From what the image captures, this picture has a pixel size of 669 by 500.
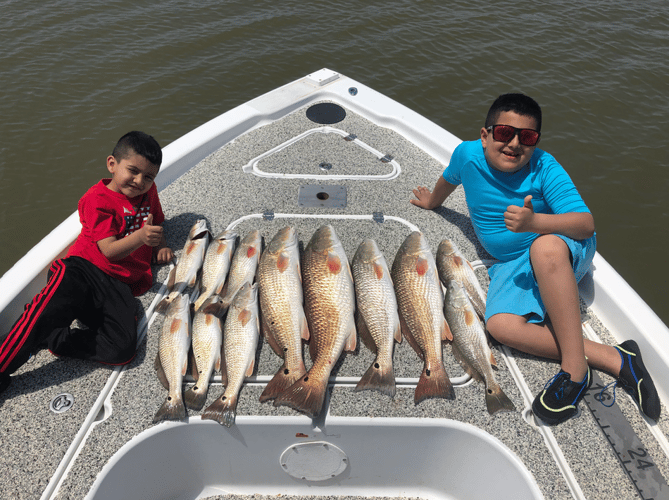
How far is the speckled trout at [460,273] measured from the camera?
2.45m

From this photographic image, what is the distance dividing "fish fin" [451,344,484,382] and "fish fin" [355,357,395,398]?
0.40 metres

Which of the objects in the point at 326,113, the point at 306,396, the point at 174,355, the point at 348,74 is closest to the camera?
the point at 306,396

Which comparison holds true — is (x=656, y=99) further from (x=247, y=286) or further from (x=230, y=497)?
(x=230, y=497)

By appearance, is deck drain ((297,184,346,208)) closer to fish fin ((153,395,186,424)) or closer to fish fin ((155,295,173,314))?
fish fin ((155,295,173,314))

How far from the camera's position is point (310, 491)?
219cm

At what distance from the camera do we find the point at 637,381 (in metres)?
2.06

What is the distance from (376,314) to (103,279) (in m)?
1.53

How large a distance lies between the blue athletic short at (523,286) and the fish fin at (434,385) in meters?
0.48

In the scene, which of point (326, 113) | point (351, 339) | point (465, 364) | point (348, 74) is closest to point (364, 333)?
point (351, 339)

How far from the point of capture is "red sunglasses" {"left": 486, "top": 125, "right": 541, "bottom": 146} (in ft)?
7.23

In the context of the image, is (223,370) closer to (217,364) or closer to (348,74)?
(217,364)

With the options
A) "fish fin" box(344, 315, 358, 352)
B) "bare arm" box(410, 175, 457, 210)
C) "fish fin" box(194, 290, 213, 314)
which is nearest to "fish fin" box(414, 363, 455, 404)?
"fish fin" box(344, 315, 358, 352)

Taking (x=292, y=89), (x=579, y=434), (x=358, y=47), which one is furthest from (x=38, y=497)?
(x=358, y=47)

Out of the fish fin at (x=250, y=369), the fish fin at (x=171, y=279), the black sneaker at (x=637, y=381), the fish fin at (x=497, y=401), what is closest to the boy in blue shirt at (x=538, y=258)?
the black sneaker at (x=637, y=381)
